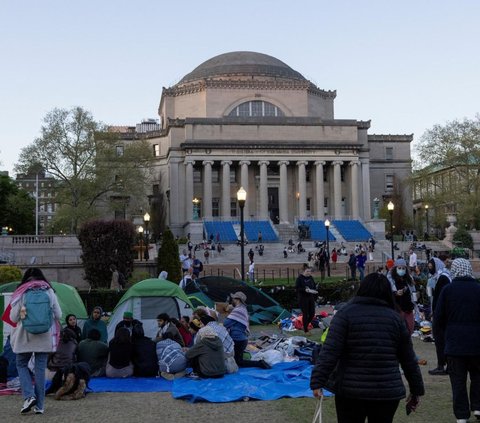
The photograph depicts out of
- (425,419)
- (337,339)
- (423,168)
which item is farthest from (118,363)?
(423,168)

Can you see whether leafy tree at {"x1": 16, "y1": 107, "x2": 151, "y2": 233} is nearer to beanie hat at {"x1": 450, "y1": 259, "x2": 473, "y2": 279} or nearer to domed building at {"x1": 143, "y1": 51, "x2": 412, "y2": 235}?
domed building at {"x1": 143, "y1": 51, "x2": 412, "y2": 235}

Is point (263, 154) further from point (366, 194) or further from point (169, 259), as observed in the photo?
point (169, 259)

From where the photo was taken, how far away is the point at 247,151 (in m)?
67.6

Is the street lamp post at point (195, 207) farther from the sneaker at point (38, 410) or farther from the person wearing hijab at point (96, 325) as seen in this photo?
the sneaker at point (38, 410)

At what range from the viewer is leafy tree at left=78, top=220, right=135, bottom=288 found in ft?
102

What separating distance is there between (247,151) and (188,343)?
181ft

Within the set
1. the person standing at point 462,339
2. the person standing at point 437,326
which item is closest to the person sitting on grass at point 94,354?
the person standing at point 437,326

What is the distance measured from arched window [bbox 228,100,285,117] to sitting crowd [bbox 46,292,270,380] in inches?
2462

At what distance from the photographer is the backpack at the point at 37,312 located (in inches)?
333

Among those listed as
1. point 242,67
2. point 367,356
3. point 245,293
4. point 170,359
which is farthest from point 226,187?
point 367,356

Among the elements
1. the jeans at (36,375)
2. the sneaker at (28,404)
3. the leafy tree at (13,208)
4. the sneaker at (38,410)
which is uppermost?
the leafy tree at (13,208)

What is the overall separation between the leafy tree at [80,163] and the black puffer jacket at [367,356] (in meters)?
49.0

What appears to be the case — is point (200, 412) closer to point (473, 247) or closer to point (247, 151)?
point (473, 247)

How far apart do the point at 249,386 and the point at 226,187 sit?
57.1 metres
